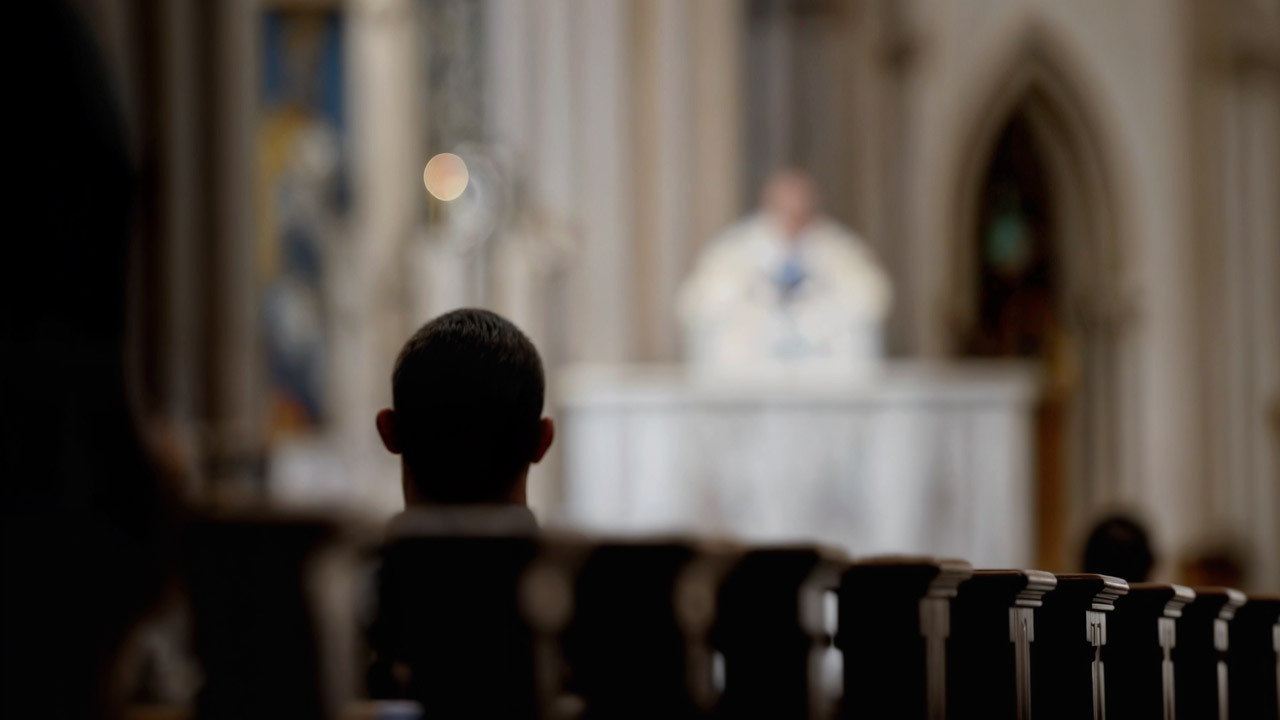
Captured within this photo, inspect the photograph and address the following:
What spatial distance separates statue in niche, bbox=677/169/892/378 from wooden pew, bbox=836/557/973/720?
521cm

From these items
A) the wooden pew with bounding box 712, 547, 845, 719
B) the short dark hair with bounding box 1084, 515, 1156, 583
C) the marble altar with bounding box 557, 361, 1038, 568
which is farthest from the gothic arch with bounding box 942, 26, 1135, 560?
the wooden pew with bounding box 712, 547, 845, 719

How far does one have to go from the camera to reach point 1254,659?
1.48m

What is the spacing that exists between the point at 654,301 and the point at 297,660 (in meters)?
7.10

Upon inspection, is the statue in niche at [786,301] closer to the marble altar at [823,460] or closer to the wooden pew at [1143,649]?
the marble altar at [823,460]

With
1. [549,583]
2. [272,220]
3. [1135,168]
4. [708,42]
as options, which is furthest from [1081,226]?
[549,583]

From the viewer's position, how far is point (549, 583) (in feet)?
3.10

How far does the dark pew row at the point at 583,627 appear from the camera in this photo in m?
0.89

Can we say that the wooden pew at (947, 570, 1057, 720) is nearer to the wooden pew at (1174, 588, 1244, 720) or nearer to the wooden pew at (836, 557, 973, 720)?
the wooden pew at (836, 557, 973, 720)

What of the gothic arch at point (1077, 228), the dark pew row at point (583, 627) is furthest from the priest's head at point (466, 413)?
the gothic arch at point (1077, 228)

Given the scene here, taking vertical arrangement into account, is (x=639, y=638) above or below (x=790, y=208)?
below

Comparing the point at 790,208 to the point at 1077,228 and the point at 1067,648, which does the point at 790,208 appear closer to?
the point at 1077,228

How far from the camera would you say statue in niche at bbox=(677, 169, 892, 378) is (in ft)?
21.0

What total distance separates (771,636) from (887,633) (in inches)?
6.0

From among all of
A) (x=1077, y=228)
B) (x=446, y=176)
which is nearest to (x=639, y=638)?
(x=446, y=176)
